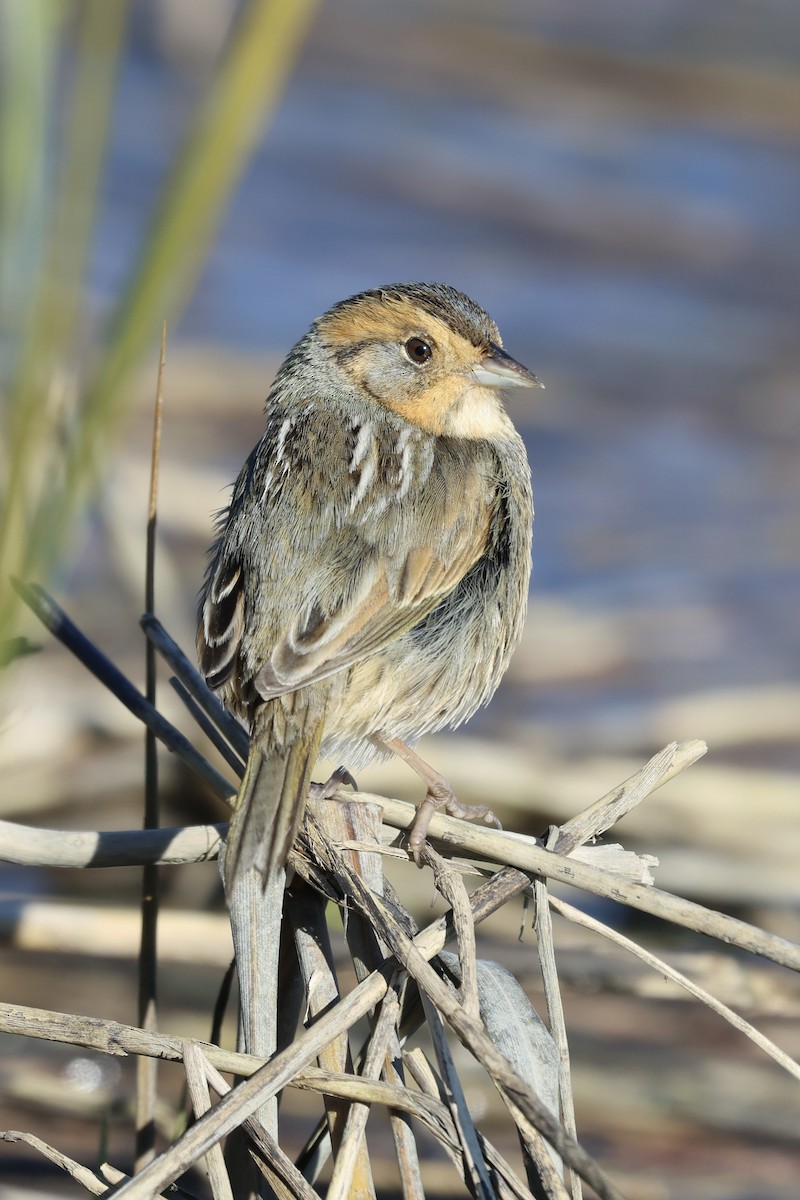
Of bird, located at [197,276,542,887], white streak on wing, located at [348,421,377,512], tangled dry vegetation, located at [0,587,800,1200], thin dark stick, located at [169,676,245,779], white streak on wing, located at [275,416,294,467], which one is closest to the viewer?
tangled dry vegetation, located at [0,587,800,1200]

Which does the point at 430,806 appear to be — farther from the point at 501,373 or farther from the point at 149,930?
the point at 501,373

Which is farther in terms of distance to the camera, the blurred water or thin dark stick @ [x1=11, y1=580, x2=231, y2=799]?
the blurred water

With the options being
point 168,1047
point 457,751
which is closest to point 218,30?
point 457,751

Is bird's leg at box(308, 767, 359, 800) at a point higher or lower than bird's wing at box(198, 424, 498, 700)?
lower

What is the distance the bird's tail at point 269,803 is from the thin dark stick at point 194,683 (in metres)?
0.22

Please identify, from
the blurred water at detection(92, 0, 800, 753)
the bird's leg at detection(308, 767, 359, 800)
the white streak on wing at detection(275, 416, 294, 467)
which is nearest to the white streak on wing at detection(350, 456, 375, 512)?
the white streak on wing at detection(275, 416, 294, 467)

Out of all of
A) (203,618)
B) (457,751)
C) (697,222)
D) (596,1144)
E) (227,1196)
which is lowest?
(227,1196)

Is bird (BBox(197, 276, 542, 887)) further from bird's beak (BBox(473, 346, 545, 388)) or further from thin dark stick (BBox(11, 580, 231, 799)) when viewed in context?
thin dark stick (BBox(11, 580, 231, 799))

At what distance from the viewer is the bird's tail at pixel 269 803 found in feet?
8.59

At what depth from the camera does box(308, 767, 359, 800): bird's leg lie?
291 centimetres

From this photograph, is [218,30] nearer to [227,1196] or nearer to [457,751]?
[457,751]

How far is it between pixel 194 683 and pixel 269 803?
580mm

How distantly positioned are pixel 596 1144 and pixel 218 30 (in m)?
12.0

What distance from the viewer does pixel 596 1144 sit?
3961mm
